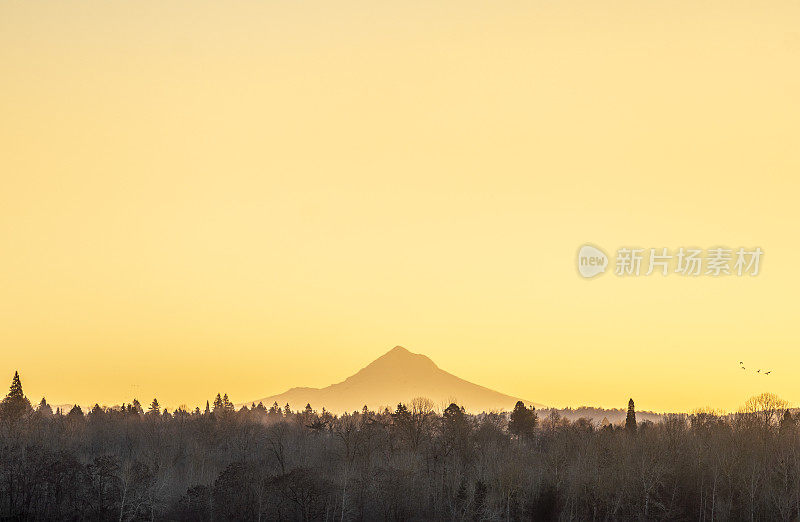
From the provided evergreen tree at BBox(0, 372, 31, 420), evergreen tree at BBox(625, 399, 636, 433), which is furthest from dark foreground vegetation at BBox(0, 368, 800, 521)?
evergreen tree at BBox(0, 372, 31, 420)

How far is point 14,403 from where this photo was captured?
163m

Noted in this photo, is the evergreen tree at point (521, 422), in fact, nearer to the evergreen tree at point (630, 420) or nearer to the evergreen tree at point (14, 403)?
the evergreen tree at point (630, 420)

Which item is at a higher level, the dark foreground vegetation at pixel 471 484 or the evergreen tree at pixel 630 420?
the evergreen tree at pixel 630 420

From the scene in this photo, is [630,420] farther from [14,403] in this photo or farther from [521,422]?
[14,403]

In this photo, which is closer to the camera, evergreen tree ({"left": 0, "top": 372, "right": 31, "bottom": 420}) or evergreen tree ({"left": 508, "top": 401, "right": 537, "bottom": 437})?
evergreen tree ({"left": 0, "top": 372, "right": 31, "bottom": 420})

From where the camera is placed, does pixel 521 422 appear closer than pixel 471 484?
No

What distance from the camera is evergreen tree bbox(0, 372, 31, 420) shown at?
155025mm

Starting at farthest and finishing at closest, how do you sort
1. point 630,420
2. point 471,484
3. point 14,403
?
point 14,403 → point 630,420 → point 471,484

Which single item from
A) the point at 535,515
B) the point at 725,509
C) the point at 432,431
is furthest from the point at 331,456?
the point at 725,509

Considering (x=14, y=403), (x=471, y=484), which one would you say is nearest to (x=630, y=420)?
(x=471, y=484)

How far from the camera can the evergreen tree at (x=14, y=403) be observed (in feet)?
509

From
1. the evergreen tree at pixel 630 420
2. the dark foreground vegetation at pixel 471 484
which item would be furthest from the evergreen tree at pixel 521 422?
the dark foreground vegetation at pixel 471 484

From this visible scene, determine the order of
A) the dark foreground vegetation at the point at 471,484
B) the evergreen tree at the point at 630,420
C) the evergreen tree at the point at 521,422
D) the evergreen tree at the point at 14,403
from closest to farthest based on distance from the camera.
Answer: the dark foreground vegetation at the point at 471,484, the evergreen tree at the point at 630,420, the evergreen tree at the point at 14,403, the evergreen tree at the point at 521,422

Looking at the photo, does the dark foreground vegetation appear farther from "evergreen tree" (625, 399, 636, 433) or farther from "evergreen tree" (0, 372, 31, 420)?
"evergreen tree" (0, 372, 31, 420)
